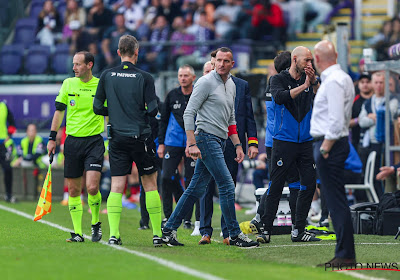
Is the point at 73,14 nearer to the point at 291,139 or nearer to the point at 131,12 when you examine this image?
the point at 131,12

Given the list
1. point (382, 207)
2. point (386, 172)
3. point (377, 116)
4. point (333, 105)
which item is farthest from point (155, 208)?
point (377, 116)

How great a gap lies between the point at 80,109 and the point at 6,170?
8.92 m

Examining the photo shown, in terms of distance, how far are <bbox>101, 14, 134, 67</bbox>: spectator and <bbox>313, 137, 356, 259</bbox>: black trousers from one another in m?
15.2

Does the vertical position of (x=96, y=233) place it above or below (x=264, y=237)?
above

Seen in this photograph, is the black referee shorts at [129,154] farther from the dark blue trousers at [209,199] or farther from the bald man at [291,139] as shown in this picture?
the bald man at [291,139]

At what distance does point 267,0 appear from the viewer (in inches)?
929

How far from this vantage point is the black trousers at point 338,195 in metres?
8.08

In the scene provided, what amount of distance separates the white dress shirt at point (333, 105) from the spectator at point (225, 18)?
15612 mm

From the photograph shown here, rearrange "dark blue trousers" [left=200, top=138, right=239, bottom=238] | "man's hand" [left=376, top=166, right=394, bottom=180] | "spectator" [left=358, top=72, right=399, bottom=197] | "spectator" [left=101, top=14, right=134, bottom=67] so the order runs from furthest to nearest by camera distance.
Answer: "spectator" [left=101, top=14, right=134, bottom=67] < "spectator" [left=358, top=72, right=399, bottom=197] < "man's hand" [left=376, top=166, right=394, bottom=180] < "dark blue trousers" [left=200, top=138, right=239, bottom=238]

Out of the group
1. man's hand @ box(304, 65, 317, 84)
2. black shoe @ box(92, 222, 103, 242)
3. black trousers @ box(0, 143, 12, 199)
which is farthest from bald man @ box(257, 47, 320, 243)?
black trousers @ box(0, 143, 12, 199)

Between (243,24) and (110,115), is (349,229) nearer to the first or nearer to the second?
(110,115)

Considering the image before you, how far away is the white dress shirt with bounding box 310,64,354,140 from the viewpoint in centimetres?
798

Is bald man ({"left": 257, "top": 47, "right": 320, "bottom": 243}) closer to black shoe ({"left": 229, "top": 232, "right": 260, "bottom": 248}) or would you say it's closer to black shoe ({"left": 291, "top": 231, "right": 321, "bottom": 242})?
black shoe ({"left": 291, "top": 231, "right": 321, "bottom": 242})

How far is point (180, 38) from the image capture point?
24.1m
